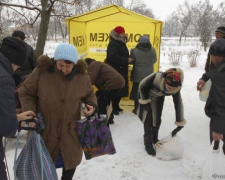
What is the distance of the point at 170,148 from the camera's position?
137 inches

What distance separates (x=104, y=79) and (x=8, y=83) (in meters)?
2.68

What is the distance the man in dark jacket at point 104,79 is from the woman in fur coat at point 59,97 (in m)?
1.68

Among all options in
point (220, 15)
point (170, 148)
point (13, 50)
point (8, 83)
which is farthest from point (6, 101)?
point (220, 15)

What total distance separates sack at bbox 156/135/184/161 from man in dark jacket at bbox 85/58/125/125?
121cm

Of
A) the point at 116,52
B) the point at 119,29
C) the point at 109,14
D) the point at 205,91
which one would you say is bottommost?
the point at 205,91

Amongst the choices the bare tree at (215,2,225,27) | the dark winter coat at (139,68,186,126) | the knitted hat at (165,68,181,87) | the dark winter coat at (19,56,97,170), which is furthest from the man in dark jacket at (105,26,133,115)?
the bare tree at (215,2,225,27)

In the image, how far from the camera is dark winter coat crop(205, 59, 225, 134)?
2150mm

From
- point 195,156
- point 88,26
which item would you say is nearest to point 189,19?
point 88,26

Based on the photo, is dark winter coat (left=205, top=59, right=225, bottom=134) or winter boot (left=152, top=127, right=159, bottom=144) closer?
dark winter coat (left=205, top=59, right=225, bottom=134)

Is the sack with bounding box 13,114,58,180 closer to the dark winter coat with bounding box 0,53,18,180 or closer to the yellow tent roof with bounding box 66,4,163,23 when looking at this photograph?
the dark winter coat with bounding box 0,53,18,180

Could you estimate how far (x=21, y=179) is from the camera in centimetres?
192

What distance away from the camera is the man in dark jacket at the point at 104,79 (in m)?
3.93

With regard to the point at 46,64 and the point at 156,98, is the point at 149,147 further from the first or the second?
the point at 46,64

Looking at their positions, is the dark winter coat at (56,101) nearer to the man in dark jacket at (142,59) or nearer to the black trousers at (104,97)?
the black trousers at (104,97)
